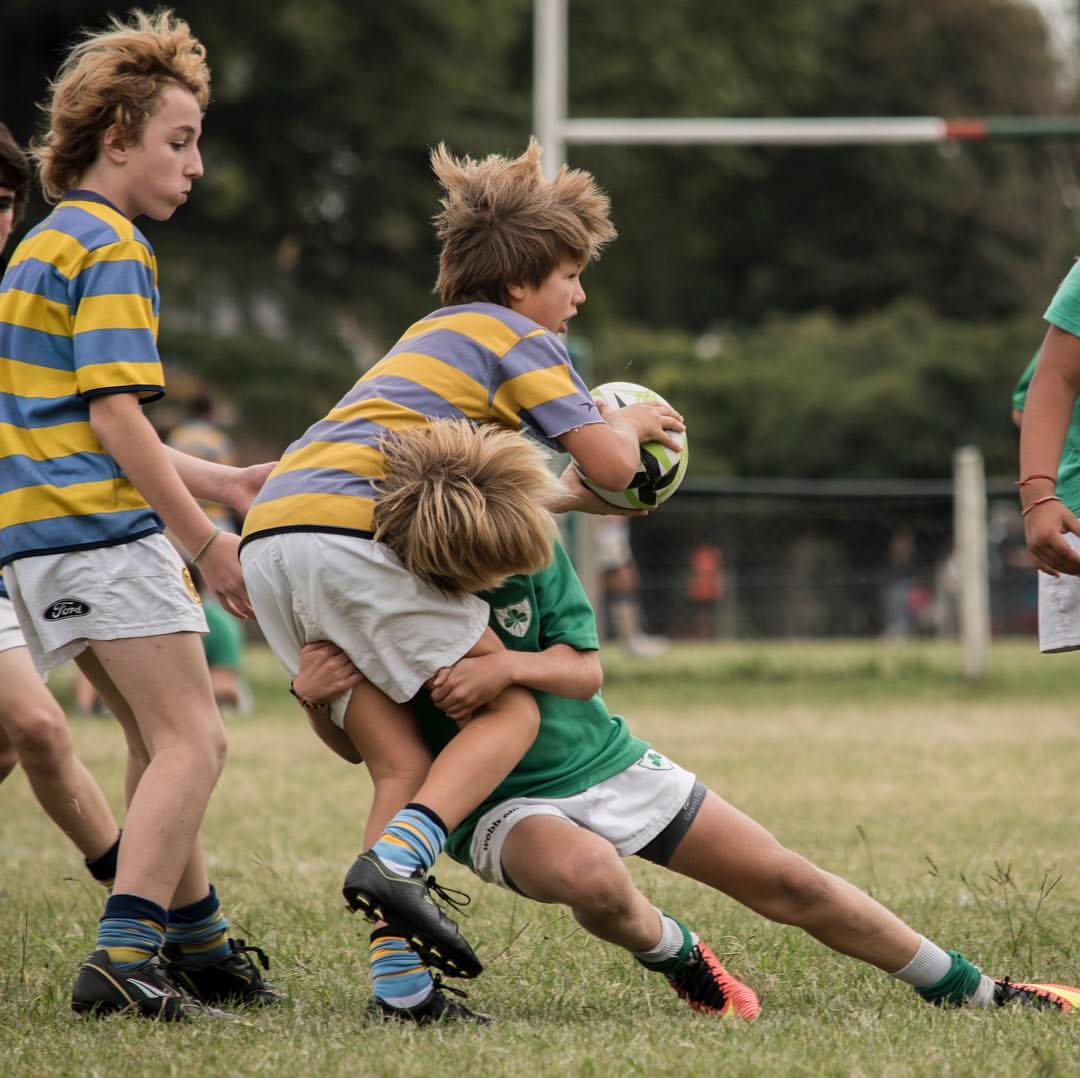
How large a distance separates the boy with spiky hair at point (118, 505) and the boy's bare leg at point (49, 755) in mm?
524

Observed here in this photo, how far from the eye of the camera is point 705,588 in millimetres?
20547

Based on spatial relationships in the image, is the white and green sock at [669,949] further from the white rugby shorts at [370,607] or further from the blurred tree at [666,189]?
the blurred tree at [666,189]

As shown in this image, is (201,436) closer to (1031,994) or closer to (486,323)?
(486,323)

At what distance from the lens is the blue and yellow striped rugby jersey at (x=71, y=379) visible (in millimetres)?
3604

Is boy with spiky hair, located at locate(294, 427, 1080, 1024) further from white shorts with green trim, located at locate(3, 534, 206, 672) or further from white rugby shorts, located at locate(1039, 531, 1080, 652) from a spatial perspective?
white rugby shorts, located at locate(1039, 531, 1080, 652)

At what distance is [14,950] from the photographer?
4426mm

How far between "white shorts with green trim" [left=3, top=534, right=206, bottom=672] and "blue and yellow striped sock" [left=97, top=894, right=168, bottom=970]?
52 centimetres

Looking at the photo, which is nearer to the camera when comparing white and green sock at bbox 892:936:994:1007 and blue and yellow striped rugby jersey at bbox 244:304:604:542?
→ blue and yellow striped rugby jersey at bbox 244:304:604:542

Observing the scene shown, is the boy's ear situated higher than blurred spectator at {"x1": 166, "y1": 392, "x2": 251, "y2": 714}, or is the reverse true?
the boy's ear

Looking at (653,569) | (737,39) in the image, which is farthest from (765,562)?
(737,39)

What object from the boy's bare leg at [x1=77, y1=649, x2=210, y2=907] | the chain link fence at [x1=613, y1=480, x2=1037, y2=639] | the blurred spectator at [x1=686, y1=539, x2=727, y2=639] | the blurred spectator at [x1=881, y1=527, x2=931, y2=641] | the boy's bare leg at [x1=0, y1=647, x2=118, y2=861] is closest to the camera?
the boy's bare leg at [x1=77, y1=649, x2=210, y2=907]

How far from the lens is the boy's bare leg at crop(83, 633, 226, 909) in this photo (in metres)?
3.58

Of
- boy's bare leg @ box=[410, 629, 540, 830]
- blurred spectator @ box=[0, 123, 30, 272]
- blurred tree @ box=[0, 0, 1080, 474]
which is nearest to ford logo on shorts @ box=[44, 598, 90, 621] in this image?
boy's bare leg @ box=[410, 629, 540, 830]

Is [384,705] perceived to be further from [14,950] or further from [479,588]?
[14,950]
